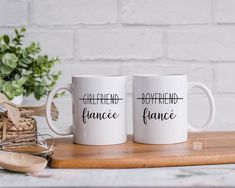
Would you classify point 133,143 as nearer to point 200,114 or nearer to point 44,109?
point 44,109

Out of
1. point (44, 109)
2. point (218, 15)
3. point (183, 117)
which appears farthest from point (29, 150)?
point (218, 15)

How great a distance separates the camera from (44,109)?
0.84 metres

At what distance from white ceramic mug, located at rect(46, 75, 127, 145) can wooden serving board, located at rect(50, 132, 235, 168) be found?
0.9 inches

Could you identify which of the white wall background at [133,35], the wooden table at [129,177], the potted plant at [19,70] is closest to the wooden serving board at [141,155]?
the wooden table at [129,177]

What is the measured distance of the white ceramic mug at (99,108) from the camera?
79cm

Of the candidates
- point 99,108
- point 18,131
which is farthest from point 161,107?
point 18,131

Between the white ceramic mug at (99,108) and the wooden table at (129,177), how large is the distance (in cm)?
14

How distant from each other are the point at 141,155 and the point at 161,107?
122 mm

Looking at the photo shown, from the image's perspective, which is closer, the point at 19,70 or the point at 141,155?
the point at 141,155

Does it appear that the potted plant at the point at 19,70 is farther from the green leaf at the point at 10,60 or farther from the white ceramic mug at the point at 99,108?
the white ceramic mug at the point at 99,108

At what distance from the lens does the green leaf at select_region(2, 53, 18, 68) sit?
825 millimetres

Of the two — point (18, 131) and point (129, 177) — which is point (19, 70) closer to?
point (18, 131)

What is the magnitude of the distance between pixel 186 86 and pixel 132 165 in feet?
0.74

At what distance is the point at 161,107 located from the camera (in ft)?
2.59
